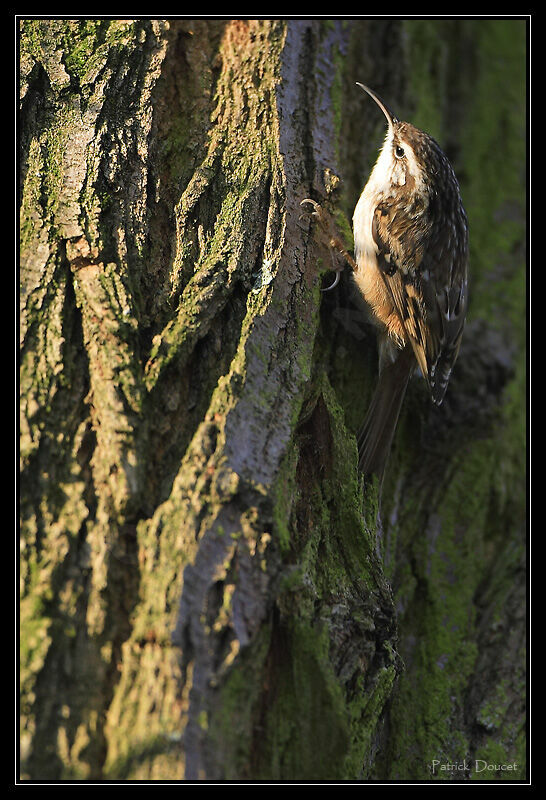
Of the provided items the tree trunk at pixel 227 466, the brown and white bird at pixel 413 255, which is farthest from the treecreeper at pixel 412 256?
the tree trunk at pixel 227 466

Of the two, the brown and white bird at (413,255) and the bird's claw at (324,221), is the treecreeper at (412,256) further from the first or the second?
the bird's claw at (324,221)

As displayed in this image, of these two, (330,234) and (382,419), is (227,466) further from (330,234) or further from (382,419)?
(330,234)

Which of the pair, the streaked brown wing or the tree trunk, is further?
the streaked brown wing

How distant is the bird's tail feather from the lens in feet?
6.83

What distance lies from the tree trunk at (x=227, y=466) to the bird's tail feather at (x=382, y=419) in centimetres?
7

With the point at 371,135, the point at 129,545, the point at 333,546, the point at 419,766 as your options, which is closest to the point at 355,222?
the point at 371,135

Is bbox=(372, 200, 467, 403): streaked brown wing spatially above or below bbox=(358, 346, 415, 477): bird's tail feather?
above

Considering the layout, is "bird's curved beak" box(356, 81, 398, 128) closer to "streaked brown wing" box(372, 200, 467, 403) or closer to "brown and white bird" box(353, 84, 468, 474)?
"brown and white bird" box(353, 84, 468, 474)

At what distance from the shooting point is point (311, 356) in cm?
178

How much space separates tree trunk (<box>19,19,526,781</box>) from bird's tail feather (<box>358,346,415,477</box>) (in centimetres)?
7

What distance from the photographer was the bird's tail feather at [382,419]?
2082 mm

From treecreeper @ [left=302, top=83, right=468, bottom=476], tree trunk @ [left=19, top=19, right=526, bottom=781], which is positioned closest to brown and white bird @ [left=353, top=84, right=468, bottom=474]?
treecreeper @ [left=302, top=83, right=468, bottom=476]

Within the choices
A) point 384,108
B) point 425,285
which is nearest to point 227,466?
point 425,285

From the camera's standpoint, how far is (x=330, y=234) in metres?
2.09
